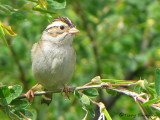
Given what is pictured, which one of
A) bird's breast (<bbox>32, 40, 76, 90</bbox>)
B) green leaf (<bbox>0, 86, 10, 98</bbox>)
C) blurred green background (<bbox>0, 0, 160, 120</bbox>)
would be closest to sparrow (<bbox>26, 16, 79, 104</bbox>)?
bird's breast (<bbox>32, 40, 76, 90</bbox>)

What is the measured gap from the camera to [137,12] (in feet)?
17.4

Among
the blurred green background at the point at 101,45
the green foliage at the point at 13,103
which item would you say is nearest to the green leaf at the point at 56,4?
the green foliage at the point at 13,103

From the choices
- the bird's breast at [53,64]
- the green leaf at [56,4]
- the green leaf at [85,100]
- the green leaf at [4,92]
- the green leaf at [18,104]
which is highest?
the green leaf at [56,4]

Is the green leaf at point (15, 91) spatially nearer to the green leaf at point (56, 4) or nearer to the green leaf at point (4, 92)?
the green leaf at point (4, 92)

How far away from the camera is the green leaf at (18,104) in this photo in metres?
2.43

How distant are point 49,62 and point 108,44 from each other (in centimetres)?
191

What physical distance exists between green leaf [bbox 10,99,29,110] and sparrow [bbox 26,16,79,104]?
2.05 ft

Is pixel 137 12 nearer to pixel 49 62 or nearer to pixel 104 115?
pixel 49 62

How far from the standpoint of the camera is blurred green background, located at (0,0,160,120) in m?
4.71

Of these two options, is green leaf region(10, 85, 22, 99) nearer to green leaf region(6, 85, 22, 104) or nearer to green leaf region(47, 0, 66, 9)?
green leaf region(6, 85, 22, 104)

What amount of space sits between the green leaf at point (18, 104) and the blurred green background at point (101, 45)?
2.08 metres

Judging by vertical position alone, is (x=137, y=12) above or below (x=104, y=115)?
above

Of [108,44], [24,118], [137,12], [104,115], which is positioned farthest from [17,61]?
[104,115]

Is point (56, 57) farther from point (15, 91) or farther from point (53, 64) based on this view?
point (15, 91)
